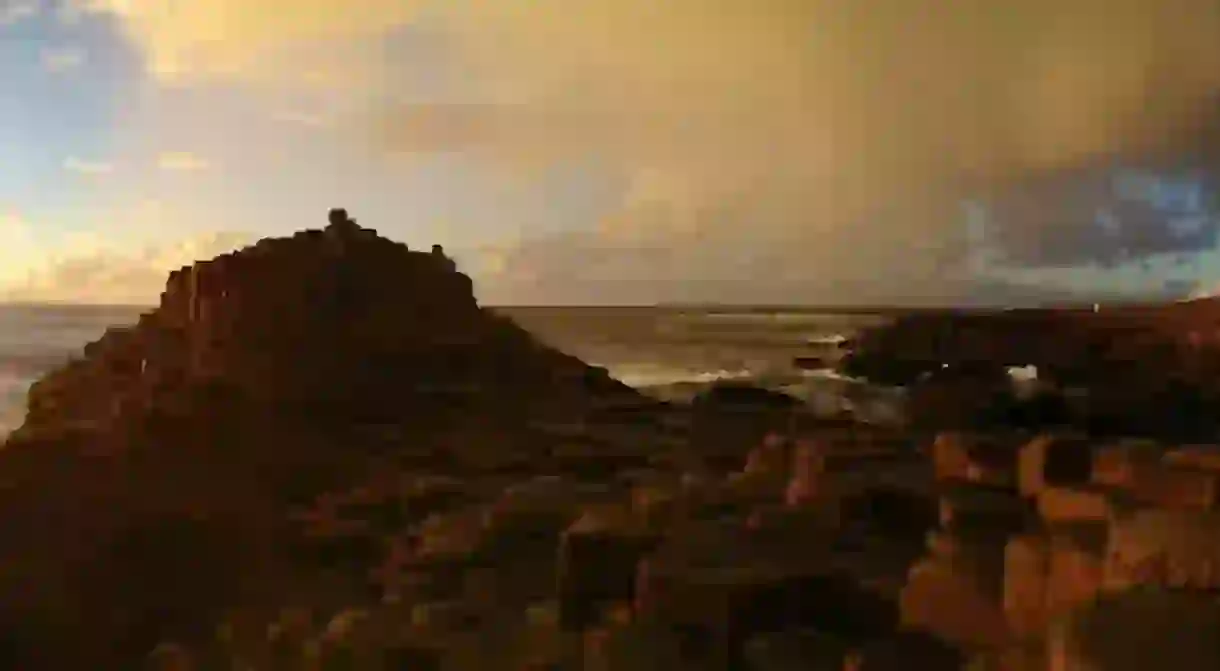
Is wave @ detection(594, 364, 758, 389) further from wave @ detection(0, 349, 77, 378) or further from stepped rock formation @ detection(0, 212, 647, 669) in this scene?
wave @ detection(0, 349, 77, 378)

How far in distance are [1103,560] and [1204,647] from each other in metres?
1.74

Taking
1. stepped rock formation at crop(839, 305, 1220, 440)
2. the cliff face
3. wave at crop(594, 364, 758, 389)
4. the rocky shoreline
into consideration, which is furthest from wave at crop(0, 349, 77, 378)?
stepped rock formation at crop(839, 305, 1220, 440)

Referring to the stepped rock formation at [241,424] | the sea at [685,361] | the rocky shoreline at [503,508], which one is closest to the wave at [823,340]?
the sea at [685,361]

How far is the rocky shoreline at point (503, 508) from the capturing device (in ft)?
20.7

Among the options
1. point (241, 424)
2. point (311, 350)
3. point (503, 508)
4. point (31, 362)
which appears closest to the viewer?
point (503, 508)

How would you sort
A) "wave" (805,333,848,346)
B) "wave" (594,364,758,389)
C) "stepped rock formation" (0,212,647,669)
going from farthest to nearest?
1. "wave" (805,333,848,346)
2. "wave" (594,364,758,389)
3. "stepped rock formation" (0,212,647,669)

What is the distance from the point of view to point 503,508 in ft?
35.9

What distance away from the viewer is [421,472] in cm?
1497

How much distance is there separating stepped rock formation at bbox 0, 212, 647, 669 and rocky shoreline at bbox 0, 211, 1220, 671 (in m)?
0.05

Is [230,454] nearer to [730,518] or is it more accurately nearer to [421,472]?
[421,472]

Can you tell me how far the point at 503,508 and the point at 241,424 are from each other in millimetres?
6789

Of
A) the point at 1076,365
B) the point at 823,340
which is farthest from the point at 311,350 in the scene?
the point at 823,340

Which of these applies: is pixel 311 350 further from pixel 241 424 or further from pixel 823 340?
pixel 823 340

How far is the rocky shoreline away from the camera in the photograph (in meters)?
6.32
